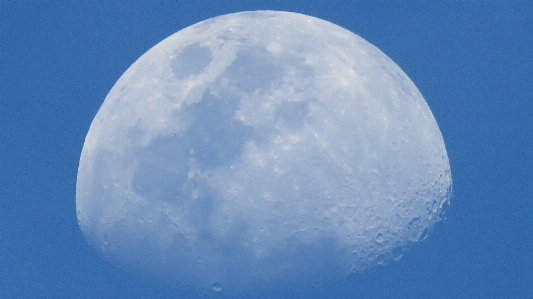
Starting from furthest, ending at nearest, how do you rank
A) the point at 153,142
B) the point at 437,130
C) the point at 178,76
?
1. the point at 437,130
2. the point at 178,76
3. the point at 153,142

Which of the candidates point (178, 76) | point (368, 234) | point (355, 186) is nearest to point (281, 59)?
point (178, 76)

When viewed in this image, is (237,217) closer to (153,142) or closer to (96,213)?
(153,142)

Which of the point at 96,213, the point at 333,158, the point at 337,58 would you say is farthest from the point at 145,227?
the point at 337,58

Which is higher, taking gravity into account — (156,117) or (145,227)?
(156,117)

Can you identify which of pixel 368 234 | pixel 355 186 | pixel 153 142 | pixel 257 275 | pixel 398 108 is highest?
pixel 398 108

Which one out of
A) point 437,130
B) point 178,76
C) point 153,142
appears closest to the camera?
point 153,142

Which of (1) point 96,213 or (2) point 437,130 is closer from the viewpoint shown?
(1) point 96,213
